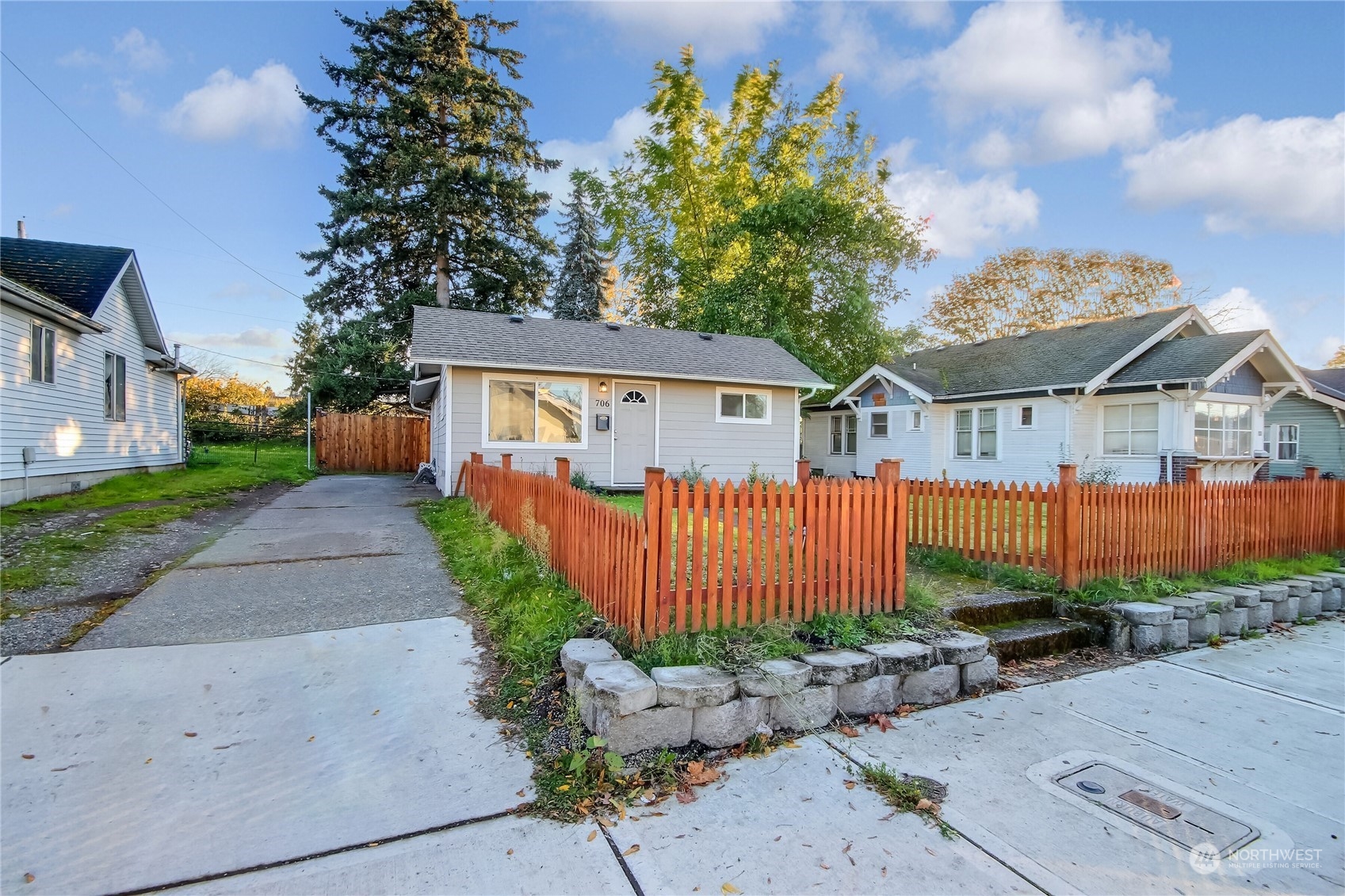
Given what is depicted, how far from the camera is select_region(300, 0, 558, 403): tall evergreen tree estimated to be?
2319 cm

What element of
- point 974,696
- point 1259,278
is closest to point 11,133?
point 974,696

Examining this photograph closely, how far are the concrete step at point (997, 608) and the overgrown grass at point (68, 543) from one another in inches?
313

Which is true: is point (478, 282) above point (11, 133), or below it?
above

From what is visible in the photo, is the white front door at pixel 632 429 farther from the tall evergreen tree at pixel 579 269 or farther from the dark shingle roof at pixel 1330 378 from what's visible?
the dark shingle roof at pixel 1330 378

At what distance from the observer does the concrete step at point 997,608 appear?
4.52 metres

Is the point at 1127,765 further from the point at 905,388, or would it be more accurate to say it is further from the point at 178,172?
the point at 178,172

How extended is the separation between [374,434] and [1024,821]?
22531 millimetres

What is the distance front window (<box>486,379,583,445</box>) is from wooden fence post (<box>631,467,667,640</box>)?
8907 millimetres

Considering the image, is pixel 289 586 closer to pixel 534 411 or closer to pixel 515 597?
Answer: pixel 515 597

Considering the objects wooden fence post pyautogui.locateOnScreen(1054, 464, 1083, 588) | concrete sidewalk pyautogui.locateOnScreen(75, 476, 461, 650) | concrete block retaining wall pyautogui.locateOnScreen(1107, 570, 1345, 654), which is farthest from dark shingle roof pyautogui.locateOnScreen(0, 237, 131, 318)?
Answer: concrete block retaining wall pyautogui.locateOnScreen(1107, 570, 1345, 654)

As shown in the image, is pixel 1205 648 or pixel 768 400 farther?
pixel 768 400

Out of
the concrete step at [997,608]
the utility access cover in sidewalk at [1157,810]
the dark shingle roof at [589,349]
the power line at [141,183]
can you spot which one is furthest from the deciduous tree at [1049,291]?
the power line at [141,183]

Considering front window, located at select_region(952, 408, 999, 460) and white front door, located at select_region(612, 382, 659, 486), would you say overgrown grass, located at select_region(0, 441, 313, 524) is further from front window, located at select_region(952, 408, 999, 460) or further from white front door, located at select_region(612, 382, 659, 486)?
front window, located at select_region(952, 408, 999, 460)

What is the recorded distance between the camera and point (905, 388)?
57.5ft
